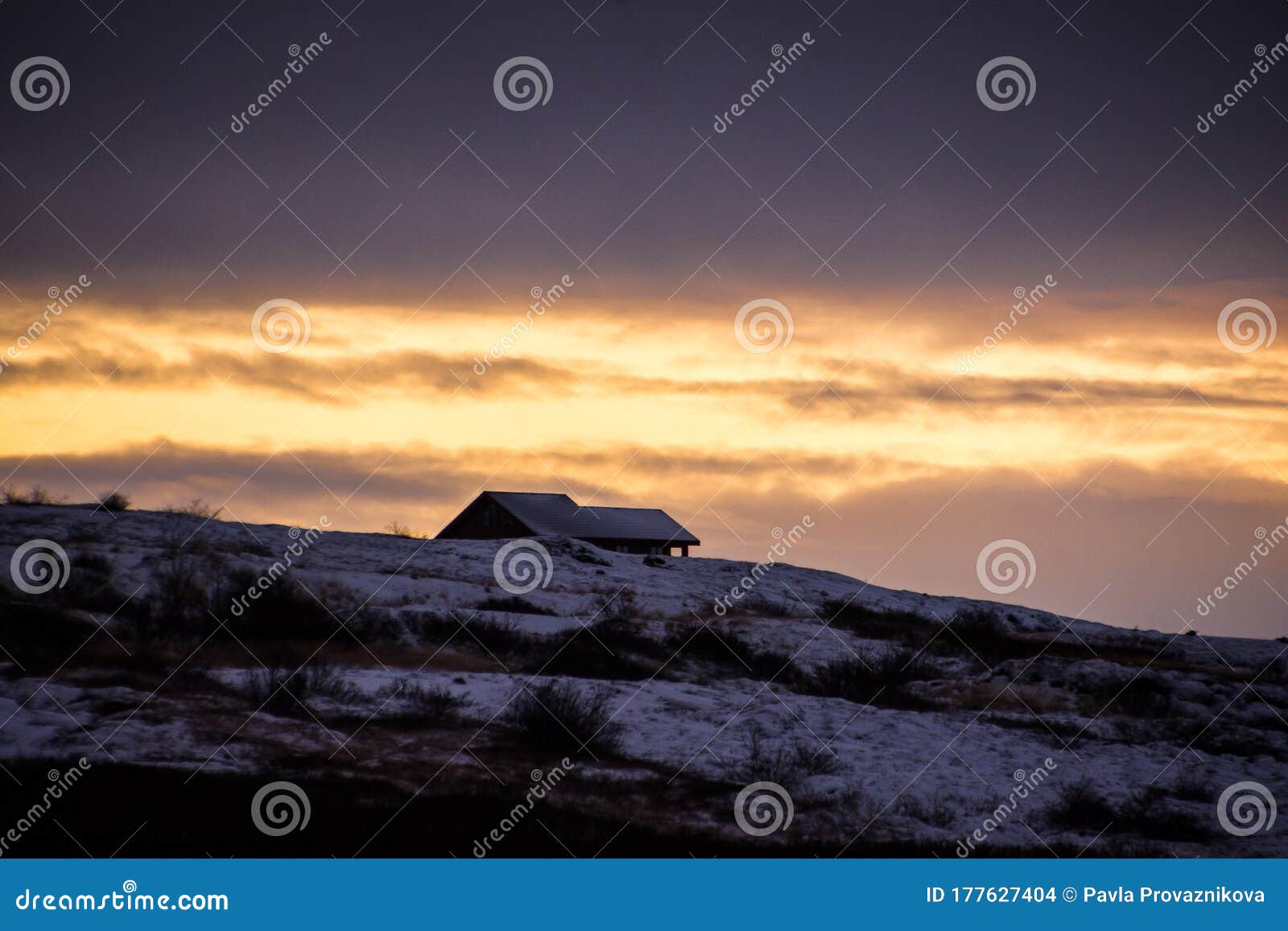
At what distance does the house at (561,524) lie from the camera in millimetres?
47875

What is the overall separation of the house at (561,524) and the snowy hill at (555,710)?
16.7 m

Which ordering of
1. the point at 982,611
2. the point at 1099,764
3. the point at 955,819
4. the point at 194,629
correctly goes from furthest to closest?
the point at 982,611 → the point at 194,629 → the point at 1099,764 → the point at 955,819

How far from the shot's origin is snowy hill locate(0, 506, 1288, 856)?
1318 cm

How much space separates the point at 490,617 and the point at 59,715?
32.6ft

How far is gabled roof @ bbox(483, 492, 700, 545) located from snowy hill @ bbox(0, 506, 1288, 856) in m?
16.8

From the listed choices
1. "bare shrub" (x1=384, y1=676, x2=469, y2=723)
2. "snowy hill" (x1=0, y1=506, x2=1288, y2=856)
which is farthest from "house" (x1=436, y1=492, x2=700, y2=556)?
"bare shrub" (x1=384, y1=676, x2=469, y2=723)

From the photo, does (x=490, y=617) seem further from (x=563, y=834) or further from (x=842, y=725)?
(x=563, y=834)

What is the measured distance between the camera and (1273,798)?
16.4 m

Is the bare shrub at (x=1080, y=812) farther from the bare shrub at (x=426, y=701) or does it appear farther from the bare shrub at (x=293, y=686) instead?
the bare shrub at (x=293, y=686)

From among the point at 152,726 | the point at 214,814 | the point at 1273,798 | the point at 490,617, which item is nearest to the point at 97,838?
the point at 214,814

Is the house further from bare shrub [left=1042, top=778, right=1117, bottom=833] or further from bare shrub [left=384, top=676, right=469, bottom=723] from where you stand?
bare shrub [left=1042, top=778, right=1117, bottom=833]

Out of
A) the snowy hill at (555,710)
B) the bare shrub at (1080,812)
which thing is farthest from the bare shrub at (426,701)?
the bare shrub at (1080,812)

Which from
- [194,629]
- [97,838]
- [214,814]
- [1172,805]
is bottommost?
[97,838]

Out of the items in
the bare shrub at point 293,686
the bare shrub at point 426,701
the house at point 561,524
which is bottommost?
the bare shrub at point 293,686
